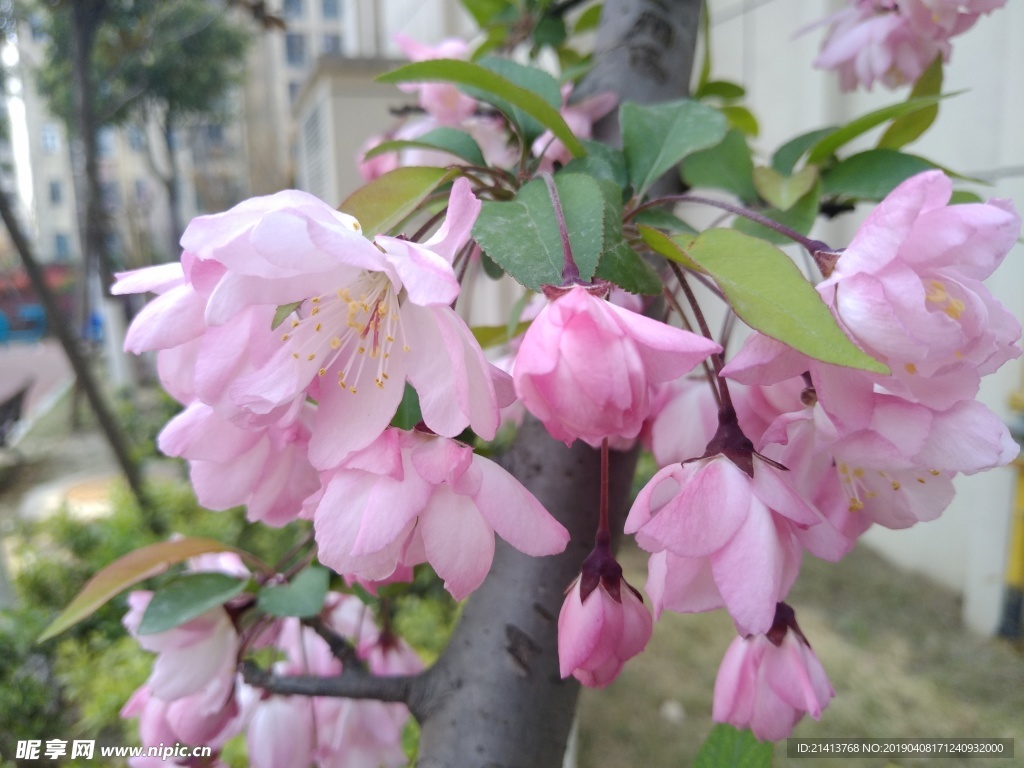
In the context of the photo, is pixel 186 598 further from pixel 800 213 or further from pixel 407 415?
pixel 800 213

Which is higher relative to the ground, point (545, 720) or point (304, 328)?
point (304, 328)

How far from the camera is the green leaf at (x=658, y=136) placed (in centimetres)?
36

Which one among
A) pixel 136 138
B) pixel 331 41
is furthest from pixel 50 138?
pixel 331 41

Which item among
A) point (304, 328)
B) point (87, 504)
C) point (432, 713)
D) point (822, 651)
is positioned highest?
point (304, 328)

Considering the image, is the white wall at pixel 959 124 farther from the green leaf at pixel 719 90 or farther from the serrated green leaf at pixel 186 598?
the serrated green leaf at pixel 186 598

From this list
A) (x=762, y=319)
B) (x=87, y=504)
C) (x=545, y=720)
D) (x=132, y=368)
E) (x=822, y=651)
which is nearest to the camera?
(x=762, y=319)

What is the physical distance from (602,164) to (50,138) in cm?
305

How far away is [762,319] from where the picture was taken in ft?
0.62

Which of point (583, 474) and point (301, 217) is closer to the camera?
point (301, 217)

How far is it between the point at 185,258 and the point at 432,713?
→ 0.93 ft

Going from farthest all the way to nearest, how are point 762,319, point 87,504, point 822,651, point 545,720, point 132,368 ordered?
point 132,368, point 87,504, point 822,651, point 545,720, point 762,319

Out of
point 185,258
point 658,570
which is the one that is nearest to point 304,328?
point 185,258

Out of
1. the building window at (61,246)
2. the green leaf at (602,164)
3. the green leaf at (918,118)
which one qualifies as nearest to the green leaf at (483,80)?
the green leaf at (602,164)

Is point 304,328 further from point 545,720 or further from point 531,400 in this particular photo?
point 545,720
